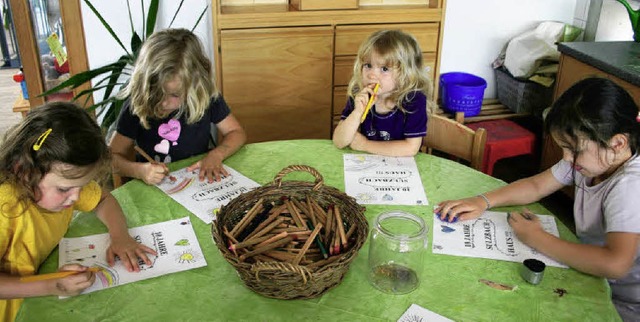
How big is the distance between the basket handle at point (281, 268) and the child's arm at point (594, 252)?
597 mm

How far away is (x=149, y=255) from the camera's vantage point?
4.38 feet

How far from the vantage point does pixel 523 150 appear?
3.11 meters

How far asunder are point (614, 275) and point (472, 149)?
2.43 feet

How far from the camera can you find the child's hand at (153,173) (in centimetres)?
164

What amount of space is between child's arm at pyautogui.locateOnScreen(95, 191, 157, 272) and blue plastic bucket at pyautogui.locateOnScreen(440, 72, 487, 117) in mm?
2209

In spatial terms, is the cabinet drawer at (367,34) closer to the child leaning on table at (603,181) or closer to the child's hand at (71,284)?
the child leaning on table at (603,181)

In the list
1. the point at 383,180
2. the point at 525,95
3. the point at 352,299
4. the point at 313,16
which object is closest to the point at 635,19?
the point at 525,95

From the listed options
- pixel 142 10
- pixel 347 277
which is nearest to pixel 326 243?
pixel 347 277

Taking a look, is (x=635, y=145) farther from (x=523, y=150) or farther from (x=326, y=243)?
(x=523, y=150)

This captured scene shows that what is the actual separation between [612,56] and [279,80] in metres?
1.55

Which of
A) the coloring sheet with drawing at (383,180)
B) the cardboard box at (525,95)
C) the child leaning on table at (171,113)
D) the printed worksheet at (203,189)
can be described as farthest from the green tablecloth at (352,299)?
the cardboard box at (525,95)

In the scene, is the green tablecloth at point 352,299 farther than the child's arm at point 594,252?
No

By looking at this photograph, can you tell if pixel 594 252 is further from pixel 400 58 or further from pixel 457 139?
pixel 400 58

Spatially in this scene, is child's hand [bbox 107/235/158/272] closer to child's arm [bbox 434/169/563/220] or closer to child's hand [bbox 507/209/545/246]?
child's arm [bbox 434/169/563/220]
